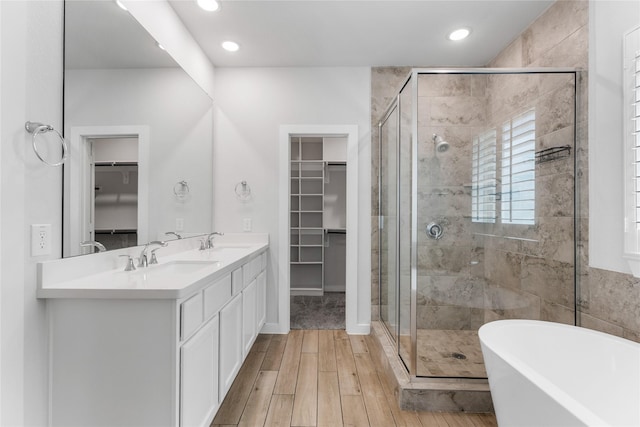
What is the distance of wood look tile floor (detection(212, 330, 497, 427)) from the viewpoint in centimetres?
180

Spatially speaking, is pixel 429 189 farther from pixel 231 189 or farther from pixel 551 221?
pixel 231 189

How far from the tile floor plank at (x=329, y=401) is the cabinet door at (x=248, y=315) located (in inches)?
23.0

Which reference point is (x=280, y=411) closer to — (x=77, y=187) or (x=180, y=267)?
(x=180, y=267)

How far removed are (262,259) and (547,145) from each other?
2.37m

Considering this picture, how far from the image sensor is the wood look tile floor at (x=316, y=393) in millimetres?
1797

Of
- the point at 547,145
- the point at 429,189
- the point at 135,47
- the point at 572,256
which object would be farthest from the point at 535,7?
the point at 135,47

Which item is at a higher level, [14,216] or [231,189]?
[231,189]

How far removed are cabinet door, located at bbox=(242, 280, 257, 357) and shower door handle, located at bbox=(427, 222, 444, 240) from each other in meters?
1.40

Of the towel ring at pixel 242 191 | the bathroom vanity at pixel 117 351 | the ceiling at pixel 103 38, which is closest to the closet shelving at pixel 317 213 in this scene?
the towel ring at pixel 242 191

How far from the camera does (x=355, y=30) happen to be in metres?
2.48

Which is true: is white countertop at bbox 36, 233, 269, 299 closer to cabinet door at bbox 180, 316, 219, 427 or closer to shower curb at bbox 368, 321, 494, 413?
cabinet door at bbox 180, 316, 219, 427

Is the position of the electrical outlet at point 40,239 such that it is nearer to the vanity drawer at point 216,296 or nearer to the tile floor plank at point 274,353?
the vanity drawer at point 216,296

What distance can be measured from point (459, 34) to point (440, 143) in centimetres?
100

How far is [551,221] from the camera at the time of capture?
207 cm
